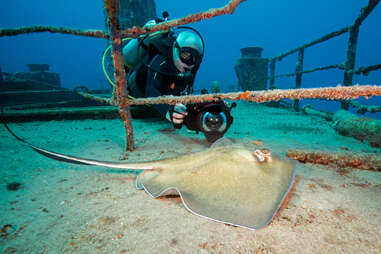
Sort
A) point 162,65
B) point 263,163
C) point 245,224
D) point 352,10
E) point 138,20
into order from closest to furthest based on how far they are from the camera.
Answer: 1. point 245,224
2. point 263,163
3. point 162,65
4. point 138,20
5. point 352,10

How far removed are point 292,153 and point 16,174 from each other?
336cm

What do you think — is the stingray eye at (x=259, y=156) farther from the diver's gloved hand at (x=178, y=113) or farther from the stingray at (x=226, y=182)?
the diver's gloved hand at (x=178, y=113)

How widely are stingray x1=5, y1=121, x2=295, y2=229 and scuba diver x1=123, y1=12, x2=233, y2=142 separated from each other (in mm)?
1359

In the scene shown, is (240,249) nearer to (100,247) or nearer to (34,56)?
(100,247)

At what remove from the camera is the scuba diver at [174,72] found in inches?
117

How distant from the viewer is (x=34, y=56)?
122m

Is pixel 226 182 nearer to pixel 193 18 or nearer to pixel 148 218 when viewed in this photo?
pixel 148 218

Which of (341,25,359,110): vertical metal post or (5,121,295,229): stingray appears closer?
(5,121,295,229): stingray

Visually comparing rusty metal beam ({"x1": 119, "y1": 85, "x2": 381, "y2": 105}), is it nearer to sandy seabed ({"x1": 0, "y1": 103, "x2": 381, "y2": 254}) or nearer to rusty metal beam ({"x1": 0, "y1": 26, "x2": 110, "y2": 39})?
sandy seabed ({"x1": 0, "y1": 103, "x2": 381, "y2": 254})

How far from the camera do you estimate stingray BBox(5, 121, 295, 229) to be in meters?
1.10

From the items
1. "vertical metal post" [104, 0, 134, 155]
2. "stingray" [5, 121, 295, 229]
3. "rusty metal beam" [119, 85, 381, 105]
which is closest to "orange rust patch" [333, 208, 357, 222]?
"stingray" [5, 121, 295, 229]

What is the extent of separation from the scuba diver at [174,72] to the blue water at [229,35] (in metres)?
105

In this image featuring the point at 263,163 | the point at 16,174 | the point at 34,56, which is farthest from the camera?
the point at 34,56

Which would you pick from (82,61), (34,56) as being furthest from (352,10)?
→ (34,56)
